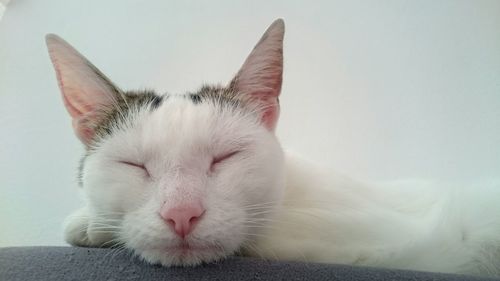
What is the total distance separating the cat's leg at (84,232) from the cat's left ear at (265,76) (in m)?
0.41

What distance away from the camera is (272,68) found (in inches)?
34.0

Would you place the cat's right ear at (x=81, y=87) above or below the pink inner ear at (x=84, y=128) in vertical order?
above

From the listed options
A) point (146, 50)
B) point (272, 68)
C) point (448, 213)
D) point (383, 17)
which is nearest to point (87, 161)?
point (272, 68)

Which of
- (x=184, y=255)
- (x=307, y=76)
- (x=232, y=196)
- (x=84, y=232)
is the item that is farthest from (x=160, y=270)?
(x=307, y=76)

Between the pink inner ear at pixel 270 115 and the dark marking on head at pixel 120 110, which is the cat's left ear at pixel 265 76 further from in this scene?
the dark marking on head at pixel 120 110

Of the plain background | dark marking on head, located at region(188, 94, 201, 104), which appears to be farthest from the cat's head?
the plain background

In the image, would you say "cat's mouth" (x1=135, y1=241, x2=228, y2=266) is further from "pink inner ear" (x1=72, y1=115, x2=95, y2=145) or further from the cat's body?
"pink inner ear" (x1=72, y1=115, x2=95, y2=145)

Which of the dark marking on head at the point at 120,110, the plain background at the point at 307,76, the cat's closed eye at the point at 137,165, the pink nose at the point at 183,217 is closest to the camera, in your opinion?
the pink nose at the point at 183,217

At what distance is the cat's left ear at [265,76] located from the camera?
84cm

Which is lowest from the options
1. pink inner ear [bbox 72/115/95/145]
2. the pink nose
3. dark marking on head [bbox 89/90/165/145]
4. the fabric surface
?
the fabric surface

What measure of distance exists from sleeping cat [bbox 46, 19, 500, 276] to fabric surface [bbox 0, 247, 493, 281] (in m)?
0.02

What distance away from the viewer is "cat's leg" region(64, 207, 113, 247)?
76cm

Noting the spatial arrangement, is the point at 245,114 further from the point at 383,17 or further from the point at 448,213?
the point at 383,17

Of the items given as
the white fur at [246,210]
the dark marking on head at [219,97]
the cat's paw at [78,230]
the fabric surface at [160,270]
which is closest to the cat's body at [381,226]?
the white fur at [246,210]
